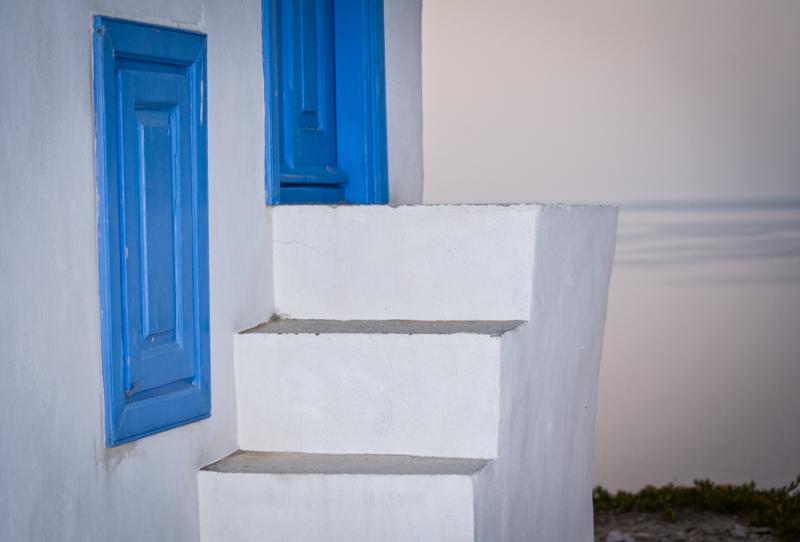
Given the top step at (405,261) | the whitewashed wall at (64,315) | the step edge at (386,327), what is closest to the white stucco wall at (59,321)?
the whitewashed wall at (64,315)

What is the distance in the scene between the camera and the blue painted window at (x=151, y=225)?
2.83 metres

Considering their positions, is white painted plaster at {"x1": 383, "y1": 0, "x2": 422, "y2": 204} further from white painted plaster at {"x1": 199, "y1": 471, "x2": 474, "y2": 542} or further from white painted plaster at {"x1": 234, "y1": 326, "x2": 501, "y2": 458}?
white painted plaster at {"x1": 199, "y1": 471, "x2": 474, "y2": 542}

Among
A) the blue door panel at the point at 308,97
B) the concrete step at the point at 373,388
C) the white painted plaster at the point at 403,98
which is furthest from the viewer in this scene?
the white painted plaster at the point at 403,98

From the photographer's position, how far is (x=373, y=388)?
3.28m

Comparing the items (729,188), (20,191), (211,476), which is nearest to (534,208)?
(211,476)

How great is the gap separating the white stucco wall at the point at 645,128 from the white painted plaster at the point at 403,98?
15.0ft

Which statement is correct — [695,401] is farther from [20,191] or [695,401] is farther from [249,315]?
[20,191]

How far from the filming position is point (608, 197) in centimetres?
1150

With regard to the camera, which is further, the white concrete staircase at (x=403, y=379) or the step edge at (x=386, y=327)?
the step edge at (x=386, y=327)

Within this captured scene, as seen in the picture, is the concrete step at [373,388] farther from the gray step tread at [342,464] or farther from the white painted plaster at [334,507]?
the white painted plaster at [334,507]

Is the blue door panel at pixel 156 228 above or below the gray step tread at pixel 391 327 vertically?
above

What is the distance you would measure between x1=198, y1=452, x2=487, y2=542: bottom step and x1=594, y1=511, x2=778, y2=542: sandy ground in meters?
3.79

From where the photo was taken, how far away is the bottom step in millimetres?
3012

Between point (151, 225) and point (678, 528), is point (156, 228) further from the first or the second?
point (678, 528)
